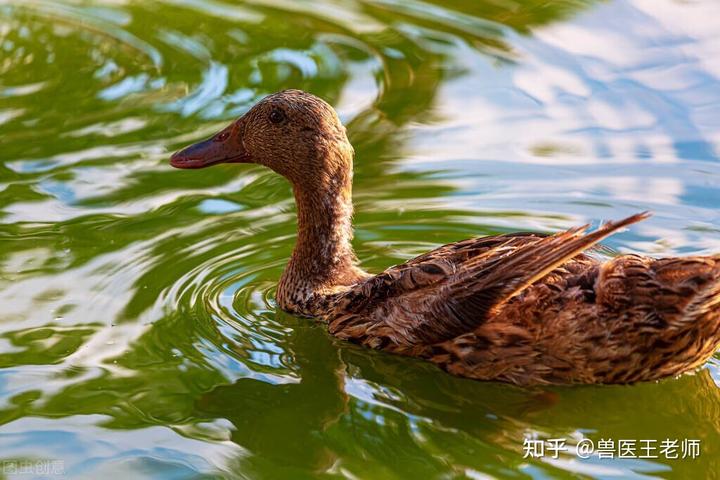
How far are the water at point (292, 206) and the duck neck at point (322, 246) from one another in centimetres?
22

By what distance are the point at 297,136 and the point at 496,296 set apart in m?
1.85

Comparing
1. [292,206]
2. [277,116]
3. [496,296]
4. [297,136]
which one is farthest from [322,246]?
[496,296]

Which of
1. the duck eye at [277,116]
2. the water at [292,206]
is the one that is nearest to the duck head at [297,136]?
the duck eye at [277,116]

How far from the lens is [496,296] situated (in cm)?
629

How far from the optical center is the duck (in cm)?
603

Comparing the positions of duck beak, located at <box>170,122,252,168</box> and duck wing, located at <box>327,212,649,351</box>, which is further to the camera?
duck beak, located at <box>170,122,252,168</box>

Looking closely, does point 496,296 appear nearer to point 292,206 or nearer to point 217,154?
point 217,154

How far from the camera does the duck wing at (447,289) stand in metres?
6.15

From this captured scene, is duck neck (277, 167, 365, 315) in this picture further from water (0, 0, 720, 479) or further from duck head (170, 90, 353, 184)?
water (0, 0, 720, 479)

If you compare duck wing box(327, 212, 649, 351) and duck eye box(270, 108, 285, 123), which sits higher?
duck eye box(270, 108, 285, 123)

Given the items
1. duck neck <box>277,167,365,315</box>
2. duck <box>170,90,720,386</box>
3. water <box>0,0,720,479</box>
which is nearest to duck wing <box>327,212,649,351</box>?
duck <box>170,90,720,386</box>

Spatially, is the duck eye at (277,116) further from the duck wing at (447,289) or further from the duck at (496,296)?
the duck wing at (447,289)

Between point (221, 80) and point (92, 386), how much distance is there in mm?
4436


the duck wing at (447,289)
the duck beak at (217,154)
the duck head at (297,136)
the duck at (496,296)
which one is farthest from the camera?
the duck beak at (217,154)
